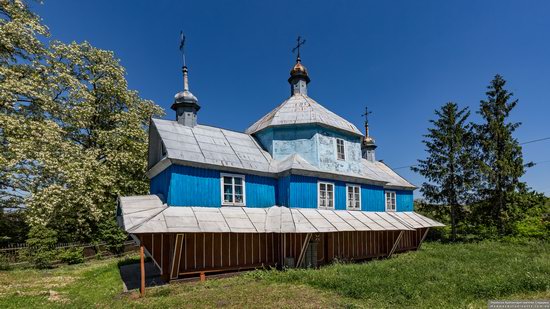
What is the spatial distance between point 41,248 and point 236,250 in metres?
12.1

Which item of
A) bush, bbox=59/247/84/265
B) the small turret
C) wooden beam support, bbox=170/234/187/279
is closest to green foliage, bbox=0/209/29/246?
bush, bbox=59/247/84/265

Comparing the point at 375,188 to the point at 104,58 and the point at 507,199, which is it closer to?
the point at 507,199

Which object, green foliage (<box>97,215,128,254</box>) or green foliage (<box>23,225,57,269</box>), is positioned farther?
green foliage (<box>97,215,128,254</box>)

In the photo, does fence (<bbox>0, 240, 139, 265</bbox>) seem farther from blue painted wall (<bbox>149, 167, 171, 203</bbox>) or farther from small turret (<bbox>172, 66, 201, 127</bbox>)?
small turret (<bbox>172, 66, 201, 127</bbox>)

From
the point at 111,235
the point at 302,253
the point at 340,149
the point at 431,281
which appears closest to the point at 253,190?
the point at 302,253

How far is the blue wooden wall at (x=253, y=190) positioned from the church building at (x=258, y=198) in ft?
0.15

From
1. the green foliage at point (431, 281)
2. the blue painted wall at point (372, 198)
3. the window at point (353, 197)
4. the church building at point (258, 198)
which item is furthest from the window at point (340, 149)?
the green foliage at point (431, 281)

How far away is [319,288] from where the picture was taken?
10.4 metres

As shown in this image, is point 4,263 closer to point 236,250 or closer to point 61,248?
point 61,248

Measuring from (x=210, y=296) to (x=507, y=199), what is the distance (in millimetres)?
24802

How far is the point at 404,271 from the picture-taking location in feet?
41.3

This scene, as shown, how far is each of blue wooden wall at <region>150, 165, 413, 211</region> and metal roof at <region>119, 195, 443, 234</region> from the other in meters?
0.38

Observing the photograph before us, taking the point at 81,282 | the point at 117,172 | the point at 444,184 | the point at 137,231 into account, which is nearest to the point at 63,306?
the point at 137,231

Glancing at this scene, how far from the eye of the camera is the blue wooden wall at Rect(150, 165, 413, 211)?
13125 mm
